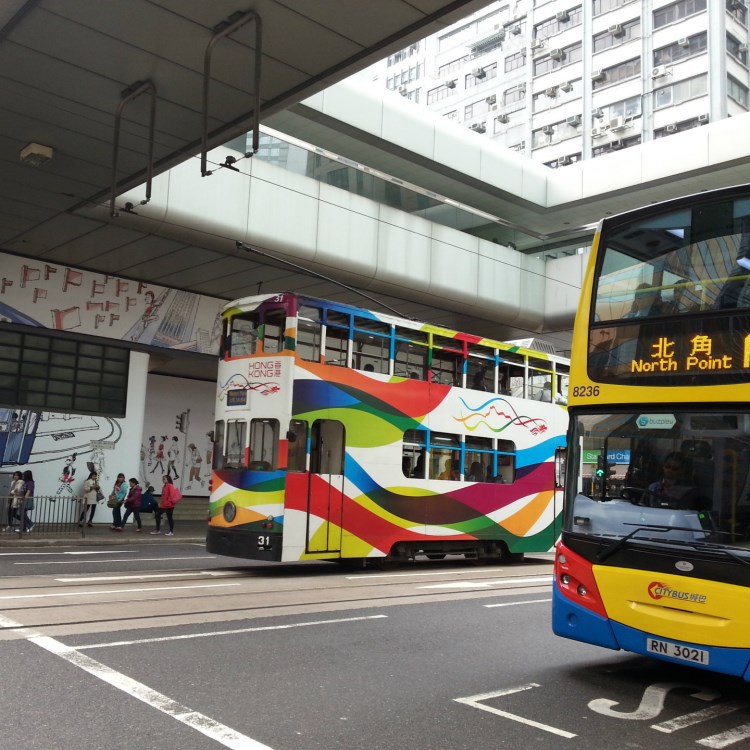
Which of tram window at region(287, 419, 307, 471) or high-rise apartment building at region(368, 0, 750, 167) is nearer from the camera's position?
tram window at region(287, 419, 307, 471)

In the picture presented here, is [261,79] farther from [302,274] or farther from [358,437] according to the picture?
[302,274]

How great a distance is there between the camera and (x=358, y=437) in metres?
13.2

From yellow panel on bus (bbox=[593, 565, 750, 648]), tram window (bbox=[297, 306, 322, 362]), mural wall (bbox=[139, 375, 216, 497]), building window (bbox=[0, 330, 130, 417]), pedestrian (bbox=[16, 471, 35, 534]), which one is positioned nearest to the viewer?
yellow panel on bus (bbox=[593, 565, 750, 648])

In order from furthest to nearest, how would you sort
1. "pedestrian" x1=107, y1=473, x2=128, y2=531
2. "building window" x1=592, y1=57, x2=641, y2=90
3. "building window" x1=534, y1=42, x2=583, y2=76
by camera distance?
"building window" x1=534, y1=42, x2=583, y2=76, "building window" x1=592, y1=57, x2=641, y2=90, "pedestrian" x1=107, y1=473, x2=128, y2=531

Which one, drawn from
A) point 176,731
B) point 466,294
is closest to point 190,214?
point 466,294

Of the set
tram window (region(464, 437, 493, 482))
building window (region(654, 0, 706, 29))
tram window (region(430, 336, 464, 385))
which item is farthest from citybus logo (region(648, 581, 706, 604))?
building window (region(654, 0, 706, 29))

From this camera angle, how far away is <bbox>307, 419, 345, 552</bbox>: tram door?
1256 cm

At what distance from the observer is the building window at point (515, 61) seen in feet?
191

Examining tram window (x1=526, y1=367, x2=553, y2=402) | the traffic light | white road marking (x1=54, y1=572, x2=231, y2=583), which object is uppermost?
tram window (x1=526, y1=367, x2=553, y2=402)

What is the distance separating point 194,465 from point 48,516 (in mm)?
7761

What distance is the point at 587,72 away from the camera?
52.4 metres

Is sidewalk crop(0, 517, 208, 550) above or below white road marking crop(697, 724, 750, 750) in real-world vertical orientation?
below

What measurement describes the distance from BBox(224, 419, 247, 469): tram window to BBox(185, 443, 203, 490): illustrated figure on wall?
1335 cm

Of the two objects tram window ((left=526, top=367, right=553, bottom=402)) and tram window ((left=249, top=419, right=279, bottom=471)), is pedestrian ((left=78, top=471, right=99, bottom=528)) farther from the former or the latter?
tram window ((left=526, top=367, right=553, bottom=402))
